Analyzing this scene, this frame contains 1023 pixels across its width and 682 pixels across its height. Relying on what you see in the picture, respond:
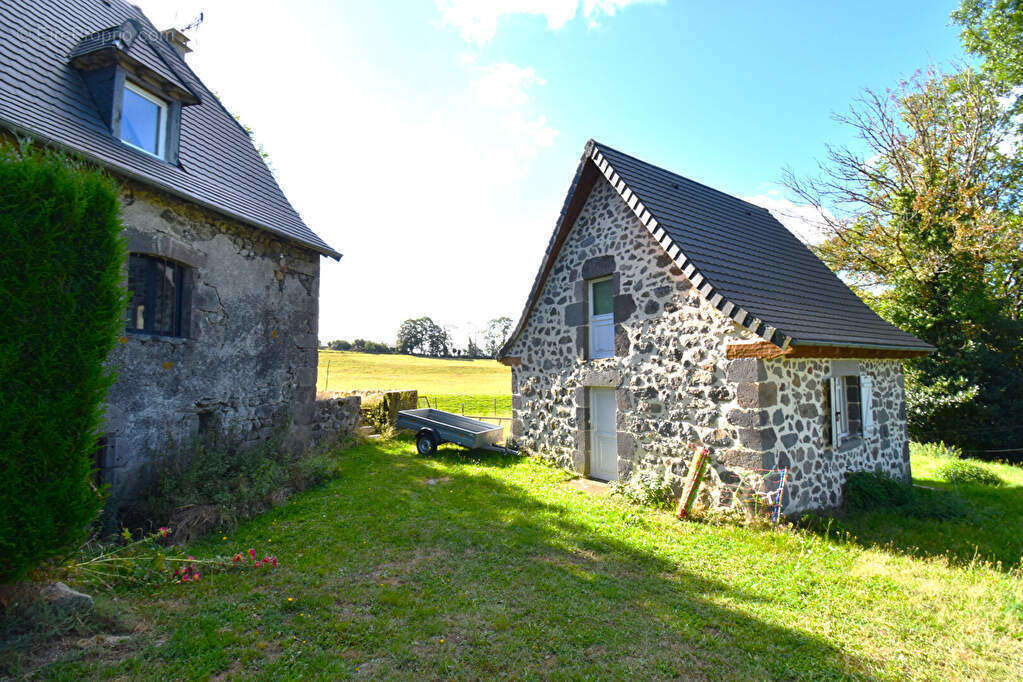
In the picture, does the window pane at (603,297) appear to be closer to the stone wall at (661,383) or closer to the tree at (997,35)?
the stone wall at (661,383)

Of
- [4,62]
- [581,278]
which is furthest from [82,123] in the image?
[581,278]

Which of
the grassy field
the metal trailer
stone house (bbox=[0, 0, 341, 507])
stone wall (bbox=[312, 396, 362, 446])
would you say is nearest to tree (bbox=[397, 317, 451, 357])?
the grassy field

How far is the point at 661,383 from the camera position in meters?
8.14

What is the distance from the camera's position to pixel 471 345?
226ft

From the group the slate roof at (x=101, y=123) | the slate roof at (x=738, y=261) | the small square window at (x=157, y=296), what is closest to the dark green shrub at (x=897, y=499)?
the slate roof at (x=738, y=261)

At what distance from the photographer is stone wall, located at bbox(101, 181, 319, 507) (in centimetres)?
626

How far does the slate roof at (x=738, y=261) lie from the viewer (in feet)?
24.1

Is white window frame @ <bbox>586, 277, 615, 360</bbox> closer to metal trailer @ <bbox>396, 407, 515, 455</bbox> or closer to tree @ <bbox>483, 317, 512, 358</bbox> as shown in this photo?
metal trailer @ <bbox>396, 407, 515, 455</bbox>

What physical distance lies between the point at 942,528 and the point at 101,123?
42.8 feet

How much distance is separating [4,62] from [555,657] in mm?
8853

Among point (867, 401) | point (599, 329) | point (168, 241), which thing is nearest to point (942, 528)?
point (867, 401)

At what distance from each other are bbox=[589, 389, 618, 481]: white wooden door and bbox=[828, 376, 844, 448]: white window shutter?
340 cm

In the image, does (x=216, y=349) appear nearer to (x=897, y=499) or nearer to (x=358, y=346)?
(x=897, y=499)

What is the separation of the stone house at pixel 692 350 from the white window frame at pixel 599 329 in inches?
1.1
